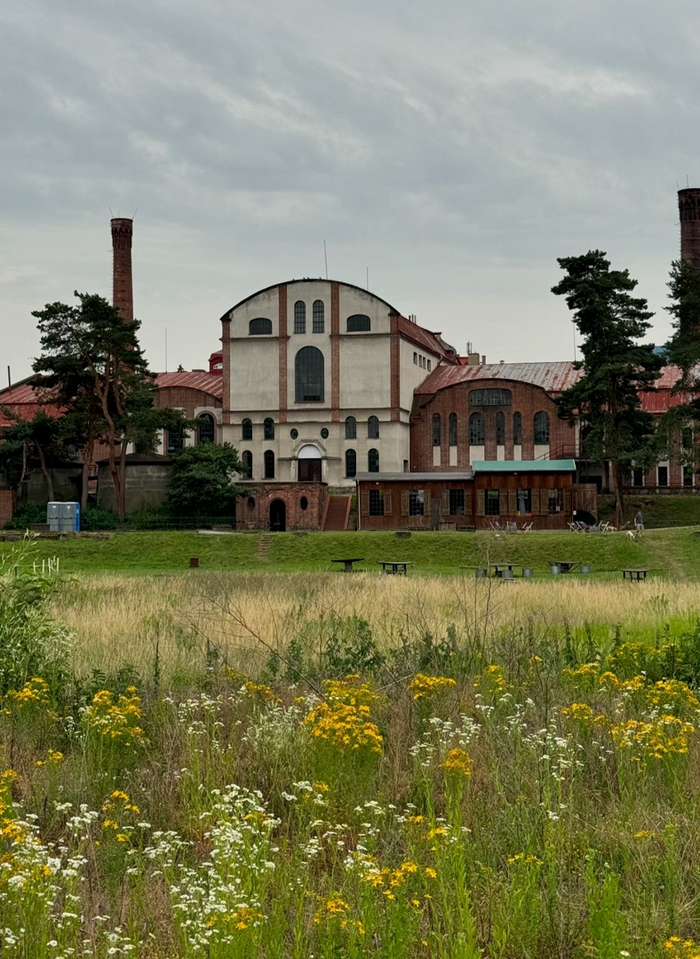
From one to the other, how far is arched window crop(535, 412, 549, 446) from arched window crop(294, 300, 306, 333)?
14.6 meters

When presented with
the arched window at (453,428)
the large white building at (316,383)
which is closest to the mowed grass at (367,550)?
the large white building at (316,383)

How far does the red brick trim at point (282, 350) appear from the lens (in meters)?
63.6

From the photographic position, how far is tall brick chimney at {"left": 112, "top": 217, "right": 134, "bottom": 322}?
70625 millimetres

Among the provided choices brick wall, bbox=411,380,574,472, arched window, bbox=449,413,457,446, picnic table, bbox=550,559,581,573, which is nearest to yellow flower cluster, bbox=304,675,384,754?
picnic table, bbox=550,559,581,573

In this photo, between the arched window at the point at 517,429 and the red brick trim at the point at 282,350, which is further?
the red brick trim at the point at 282,350

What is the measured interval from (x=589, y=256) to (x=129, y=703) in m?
48.3

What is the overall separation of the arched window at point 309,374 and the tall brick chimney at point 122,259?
13.7m

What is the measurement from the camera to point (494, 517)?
55.6 meters

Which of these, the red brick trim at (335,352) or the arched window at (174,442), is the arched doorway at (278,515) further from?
the arched window at (174,442)

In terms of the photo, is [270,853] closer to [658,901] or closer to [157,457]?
[658,901]

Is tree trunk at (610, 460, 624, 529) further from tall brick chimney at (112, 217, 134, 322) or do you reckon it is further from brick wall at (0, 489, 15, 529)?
tall brick chimney at (112, 217, 134, 322)

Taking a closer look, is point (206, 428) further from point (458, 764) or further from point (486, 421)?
point (458, 764)

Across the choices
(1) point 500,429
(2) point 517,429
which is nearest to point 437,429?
(1) point 500,429

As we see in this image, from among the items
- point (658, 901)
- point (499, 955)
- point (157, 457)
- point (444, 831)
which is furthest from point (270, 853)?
point (157, 457)
